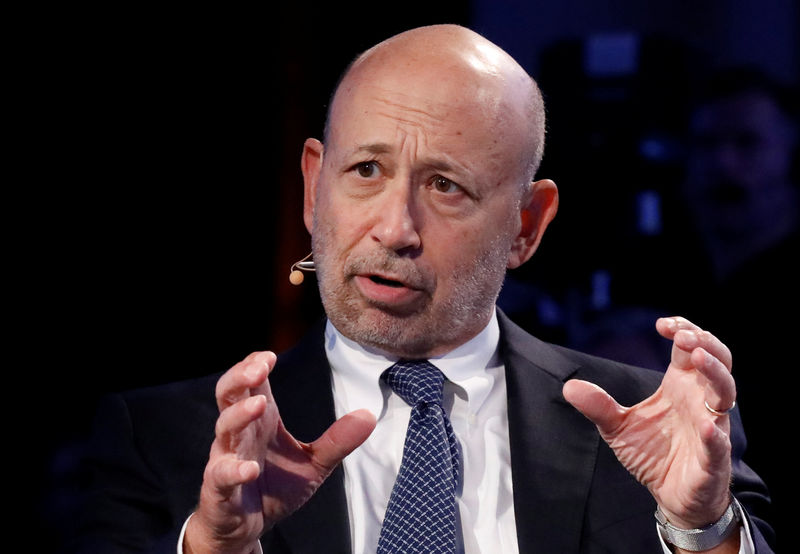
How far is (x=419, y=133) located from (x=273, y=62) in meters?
0.88

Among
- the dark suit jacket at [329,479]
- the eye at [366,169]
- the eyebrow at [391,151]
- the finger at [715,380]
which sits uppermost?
the eyebrow at [391,151]

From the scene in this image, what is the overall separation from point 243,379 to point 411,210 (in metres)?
0.55

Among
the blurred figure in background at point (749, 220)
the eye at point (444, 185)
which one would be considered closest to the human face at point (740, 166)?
the blurred figure in background at point (749, 220)

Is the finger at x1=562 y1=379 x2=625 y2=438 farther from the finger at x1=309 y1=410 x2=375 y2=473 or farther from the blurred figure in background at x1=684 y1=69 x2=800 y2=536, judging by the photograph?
the blurred figure in background at x1=684 y1=69 x2=800 y2=536

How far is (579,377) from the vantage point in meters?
2.19

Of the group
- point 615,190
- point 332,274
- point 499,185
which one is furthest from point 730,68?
point 332,274

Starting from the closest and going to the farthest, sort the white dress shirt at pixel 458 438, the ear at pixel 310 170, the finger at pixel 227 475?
1. the finger at pixel 227 475
2. the white dress shirt at pixel 458 438
3. the ear at pixel 310 170

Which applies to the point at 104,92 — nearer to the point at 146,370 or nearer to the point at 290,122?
the point at 290,122

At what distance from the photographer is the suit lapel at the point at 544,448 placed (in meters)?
1.91

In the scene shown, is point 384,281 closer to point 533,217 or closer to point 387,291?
point 387,291

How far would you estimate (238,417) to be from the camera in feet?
4.82

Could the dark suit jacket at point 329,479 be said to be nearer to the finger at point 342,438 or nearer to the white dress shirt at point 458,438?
the white dress shirt at point 458,438

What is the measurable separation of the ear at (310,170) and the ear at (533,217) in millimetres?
413

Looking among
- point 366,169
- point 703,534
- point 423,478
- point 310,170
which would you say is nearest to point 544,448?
point 423,478
